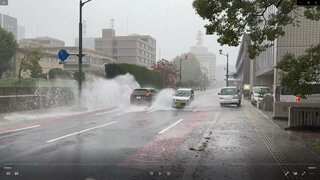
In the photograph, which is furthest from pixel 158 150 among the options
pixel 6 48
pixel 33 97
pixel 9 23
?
pixel 9 23

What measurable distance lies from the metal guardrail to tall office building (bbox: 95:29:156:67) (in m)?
128

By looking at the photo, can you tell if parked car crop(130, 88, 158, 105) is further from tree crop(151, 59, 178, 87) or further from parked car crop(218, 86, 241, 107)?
tree crop(151, 59, 178, 87)

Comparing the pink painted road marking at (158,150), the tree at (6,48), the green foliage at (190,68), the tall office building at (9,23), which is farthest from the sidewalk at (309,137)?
the green foliage at (190,68)

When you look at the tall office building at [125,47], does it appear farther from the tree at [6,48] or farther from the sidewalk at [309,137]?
the sidewalk at [309,137]

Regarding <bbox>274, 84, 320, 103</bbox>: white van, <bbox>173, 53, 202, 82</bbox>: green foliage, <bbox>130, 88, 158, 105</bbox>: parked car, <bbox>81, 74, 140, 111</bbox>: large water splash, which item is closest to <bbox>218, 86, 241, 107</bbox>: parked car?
<bbox>130, 88, 158, 105</bbox>: parked car

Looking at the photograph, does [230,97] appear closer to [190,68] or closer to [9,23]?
[9,23]

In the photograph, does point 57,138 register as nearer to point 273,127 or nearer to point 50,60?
point 273,127

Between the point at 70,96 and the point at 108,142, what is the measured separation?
2140 cm

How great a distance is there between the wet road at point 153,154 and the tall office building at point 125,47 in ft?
424

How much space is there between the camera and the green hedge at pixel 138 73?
4516 cm

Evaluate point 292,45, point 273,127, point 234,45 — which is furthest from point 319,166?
point 292,45

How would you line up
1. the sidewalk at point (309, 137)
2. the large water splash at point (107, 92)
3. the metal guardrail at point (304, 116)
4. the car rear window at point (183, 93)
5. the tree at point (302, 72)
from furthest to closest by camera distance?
1. the large water splash at point (107, 92)
2. the car rear window at point (183, 93)
3. the metal guardrail at point (304, 116)
4. the tree at point (302, 72)
5. the sidewalk at point (309, 137)

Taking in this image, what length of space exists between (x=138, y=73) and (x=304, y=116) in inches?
1368

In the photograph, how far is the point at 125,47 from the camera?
150875 millimetres
